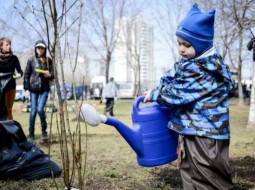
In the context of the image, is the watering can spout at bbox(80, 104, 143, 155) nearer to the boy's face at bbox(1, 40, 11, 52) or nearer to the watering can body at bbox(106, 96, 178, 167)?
the watering can body at bbox(106, 96, 178, 167)

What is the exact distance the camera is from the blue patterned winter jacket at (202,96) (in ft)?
7.63

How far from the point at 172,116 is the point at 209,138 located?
0.30 m

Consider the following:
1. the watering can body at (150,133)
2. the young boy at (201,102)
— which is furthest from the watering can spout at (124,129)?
the young boy at (201,102)

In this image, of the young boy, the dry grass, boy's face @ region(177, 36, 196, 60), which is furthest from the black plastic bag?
boy's face @ region(177, 36, 196, 60)

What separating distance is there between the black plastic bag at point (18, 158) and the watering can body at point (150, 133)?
1.00m

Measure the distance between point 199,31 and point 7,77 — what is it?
3.07m

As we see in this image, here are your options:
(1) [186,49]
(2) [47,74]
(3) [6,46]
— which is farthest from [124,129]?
(2) [47,74]

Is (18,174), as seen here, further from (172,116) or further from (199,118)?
(199,118)

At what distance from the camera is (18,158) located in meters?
3.44

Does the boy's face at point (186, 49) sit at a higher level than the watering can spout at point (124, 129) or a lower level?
higher

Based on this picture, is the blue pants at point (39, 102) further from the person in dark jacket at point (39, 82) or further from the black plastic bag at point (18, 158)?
the black plastic bag at point (18, 158)

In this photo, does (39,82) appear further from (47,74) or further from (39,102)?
(39,102)

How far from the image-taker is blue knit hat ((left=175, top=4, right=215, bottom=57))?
2377 mm

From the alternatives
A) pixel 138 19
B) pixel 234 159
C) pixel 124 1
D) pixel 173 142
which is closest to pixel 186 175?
pixel 173 142
